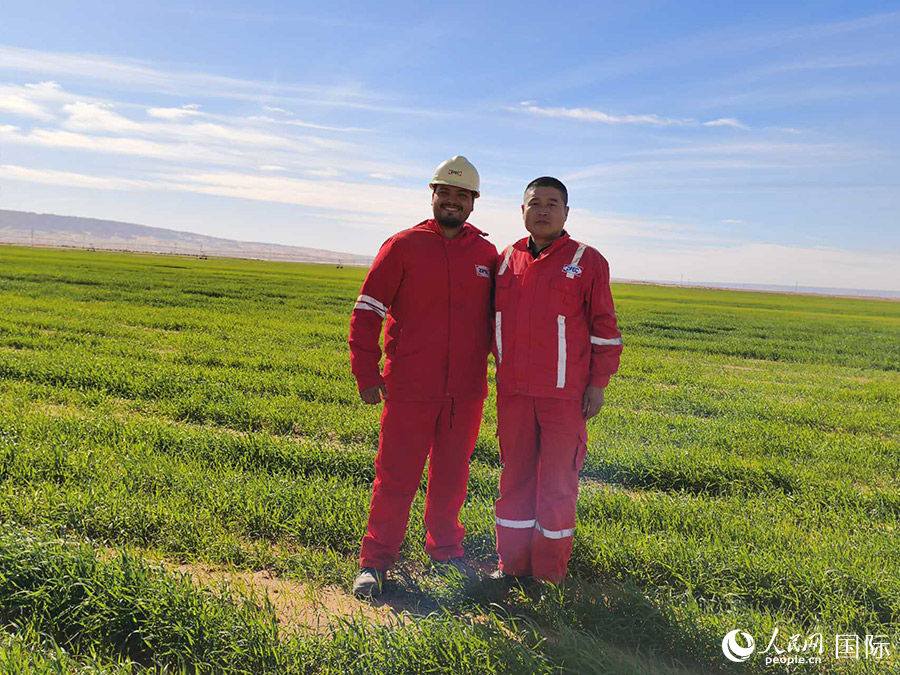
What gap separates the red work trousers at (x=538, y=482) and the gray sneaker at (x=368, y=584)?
75 cm

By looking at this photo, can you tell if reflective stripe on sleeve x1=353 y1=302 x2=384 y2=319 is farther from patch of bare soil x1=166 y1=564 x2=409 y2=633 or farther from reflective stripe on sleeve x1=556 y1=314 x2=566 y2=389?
patch of bare soil x1=166 y1=564 x2=409 y2=633

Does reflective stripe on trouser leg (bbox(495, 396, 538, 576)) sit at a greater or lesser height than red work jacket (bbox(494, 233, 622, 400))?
lesser

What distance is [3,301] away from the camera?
17062 mm

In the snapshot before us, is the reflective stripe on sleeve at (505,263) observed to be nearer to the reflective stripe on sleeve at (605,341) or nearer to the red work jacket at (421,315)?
the red work jacket at (421,315)

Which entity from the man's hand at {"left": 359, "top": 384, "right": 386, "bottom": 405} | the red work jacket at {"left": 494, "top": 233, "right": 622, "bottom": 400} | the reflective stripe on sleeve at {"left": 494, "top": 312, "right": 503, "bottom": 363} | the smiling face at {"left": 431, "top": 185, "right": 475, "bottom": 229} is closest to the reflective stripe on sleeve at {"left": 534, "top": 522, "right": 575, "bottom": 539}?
the red work jacket at {"left": 494, "top": 233, "right": 622, "bottom": 400}

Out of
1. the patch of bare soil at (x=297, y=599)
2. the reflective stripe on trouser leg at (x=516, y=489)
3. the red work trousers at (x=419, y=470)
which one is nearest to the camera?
the patch of bare soil at (x=297, y=599)

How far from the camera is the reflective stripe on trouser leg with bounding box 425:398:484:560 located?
3.80 metres

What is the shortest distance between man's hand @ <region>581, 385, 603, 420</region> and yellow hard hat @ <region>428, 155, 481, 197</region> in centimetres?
139

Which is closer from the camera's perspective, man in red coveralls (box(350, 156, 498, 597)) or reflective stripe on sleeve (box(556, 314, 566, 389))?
reflective stripe on sleeve (box(556, 314, 566, 389))

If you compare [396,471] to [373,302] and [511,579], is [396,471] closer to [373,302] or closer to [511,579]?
[511,579]

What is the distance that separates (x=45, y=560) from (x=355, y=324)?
2148 millimetres

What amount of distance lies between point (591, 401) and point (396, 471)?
1.27 metres

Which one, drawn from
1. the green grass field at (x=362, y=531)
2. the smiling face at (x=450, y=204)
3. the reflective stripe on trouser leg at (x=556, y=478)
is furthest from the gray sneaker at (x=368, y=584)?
the smiling face at (x=450, y=204)

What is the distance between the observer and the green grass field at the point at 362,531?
2.87m
